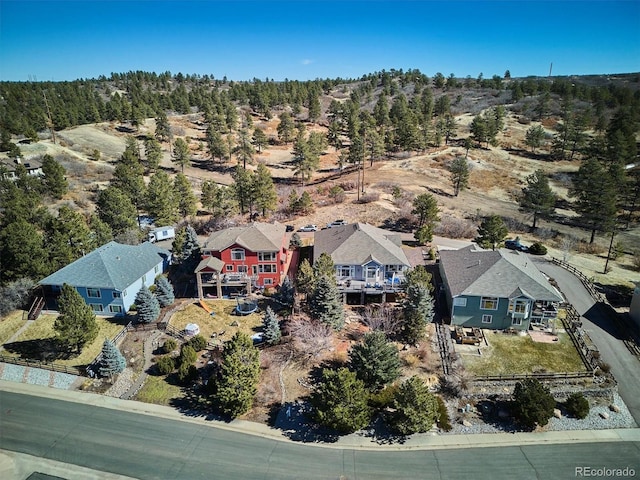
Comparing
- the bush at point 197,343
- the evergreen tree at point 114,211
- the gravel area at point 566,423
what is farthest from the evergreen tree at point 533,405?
the evergreen tree at point 114,211

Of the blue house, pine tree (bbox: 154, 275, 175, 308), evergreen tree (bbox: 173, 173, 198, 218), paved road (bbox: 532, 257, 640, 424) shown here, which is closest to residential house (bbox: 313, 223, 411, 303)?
pine tree (bbox: 154, 275, 175, 308)

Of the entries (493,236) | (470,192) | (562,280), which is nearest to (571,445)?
(562,280)

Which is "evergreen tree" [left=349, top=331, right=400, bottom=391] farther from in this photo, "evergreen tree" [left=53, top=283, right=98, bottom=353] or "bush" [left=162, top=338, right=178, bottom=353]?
"evergreen tree" [left=53, top=283, right=98, bottom=353]

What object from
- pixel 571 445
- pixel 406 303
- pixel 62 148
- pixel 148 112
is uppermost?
pixel 148 112

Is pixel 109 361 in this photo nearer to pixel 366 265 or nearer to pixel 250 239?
pixel 250 239

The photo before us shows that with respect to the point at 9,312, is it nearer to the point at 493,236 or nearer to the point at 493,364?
the point at 493,364

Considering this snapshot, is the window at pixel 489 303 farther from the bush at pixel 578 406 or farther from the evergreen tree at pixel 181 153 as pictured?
the evergreen tree at pixel 181 153
